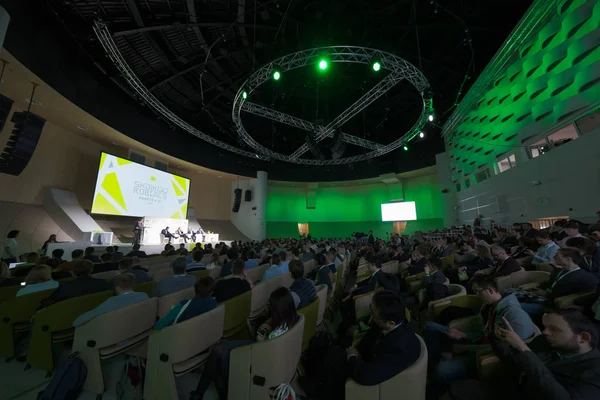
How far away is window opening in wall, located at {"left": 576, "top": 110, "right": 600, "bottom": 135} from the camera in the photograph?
5.16 meters

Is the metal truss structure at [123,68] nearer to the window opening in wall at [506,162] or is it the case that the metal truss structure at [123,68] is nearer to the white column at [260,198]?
the white column at [260,198]

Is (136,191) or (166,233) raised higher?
(136,191)

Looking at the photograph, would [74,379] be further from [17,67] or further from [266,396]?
[17,67]

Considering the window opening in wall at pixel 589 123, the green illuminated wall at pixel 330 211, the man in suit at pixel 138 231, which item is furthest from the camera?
the green illuminated wall at pixel 330 211

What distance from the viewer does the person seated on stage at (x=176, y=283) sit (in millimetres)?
2832

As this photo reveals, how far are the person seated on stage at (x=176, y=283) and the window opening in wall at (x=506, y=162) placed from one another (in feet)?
33.9

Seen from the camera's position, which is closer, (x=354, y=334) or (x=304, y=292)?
(x=354, y=334)

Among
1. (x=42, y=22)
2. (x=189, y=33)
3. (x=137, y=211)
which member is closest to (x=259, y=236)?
(x=137, y=211)

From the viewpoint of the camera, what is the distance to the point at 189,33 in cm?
713

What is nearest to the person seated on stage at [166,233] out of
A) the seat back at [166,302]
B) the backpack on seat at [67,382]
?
the seat back at [166,302]

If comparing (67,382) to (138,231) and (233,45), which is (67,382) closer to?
(233,45)

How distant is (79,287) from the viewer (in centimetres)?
263

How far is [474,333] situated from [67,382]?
3.22m

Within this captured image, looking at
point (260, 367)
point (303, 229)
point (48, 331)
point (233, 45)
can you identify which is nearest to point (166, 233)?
point (233, 45)
